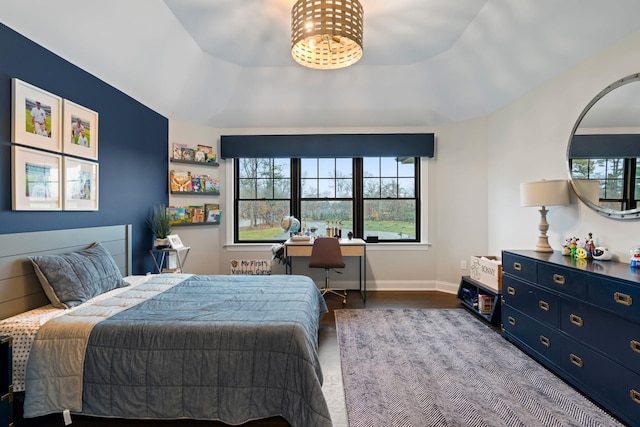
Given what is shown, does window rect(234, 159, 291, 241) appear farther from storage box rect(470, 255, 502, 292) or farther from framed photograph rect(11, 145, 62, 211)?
storage box rect(470, 255, 502, 292)

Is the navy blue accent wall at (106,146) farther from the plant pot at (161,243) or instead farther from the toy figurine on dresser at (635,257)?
the toy figurine on dresser at (635,257)

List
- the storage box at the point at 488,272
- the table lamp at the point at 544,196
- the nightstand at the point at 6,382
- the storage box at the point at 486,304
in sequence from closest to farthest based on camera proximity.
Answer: the nightstand at the point at 6,382
the table lamp at the point at 544,196
the storage box at the point at 488,272
the storage box at the point at 486,304

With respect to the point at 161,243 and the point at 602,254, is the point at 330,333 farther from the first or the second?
the point at 602,254

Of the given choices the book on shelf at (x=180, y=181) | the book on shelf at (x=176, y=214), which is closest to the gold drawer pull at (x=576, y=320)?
the book on shelf at (x=176, y=214)

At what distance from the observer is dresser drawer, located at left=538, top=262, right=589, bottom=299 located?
2.02 meters

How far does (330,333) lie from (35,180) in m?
2.76

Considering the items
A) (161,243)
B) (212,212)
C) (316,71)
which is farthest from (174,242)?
(316,71)

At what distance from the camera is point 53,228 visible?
2.37m

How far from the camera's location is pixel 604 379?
1823 millimetres

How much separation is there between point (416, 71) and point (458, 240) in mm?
2397

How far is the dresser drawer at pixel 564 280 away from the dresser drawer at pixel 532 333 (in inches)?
13.2

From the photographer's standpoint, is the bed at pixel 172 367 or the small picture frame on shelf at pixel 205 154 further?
the small picture frame on shelf at pixel 205 154

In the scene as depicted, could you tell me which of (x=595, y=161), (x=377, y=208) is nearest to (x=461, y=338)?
(x=595, y=161)

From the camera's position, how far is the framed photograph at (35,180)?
2.07 meters
